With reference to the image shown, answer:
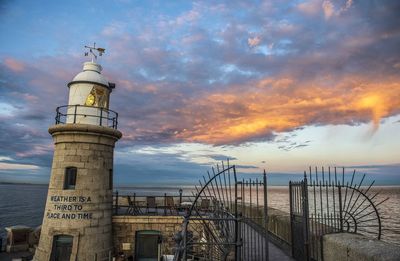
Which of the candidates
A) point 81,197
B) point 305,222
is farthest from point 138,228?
point 305,222

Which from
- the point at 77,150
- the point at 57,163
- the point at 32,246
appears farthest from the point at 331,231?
the point at 32,246

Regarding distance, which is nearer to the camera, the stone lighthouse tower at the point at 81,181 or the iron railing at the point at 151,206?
the stone lighthouse tower at the point at 81,181

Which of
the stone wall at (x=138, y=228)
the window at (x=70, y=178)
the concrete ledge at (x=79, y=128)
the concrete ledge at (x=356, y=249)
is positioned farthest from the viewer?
the stone wall at (x=138, y=228)

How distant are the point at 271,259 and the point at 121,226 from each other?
9.67 m

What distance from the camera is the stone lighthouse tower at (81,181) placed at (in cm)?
1477

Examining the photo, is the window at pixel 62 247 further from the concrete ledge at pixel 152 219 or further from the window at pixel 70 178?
the concrete ledge at pixel 152 219

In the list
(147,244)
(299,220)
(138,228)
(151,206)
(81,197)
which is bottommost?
(147,244)

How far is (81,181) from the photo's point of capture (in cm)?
1524

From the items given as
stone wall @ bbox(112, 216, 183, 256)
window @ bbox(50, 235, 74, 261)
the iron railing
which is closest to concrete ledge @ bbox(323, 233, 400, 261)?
stone wall @ bbox(112, 216, 183, 256)

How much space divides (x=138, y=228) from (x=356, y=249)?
1226 cm

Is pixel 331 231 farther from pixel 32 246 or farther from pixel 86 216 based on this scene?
pixel 32 246

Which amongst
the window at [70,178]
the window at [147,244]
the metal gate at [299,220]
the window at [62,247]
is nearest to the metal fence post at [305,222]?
the metal gate at [299,220]

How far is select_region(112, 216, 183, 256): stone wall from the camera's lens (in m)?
16.2

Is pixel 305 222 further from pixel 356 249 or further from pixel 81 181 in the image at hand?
pixel 81 181
